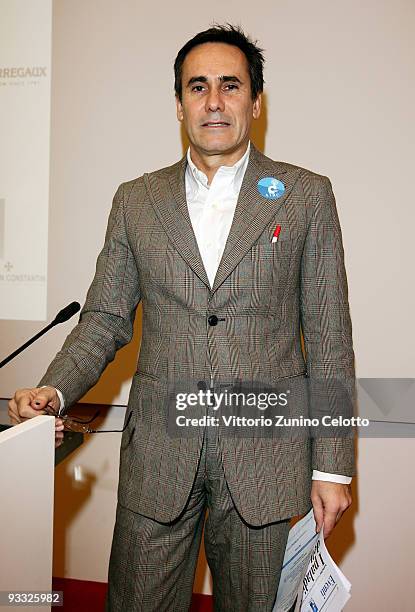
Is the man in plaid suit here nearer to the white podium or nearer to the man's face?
the man's face

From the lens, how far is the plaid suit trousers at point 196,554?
1572 mm

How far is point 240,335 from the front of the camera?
61.8 inches

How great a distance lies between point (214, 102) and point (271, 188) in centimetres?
23

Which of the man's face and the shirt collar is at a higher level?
Answer: the man's face

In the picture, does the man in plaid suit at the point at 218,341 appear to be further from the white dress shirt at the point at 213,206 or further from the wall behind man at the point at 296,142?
the wall behind man at the point at 296,142

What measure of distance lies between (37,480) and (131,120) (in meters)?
1.57

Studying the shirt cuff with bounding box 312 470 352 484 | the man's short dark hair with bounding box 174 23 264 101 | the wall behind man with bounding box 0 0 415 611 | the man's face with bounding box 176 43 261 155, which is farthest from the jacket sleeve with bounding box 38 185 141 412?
the wall behind man with bounding box 0 0 415 611

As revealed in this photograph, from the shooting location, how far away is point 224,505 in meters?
1.57

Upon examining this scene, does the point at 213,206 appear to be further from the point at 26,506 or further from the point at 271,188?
the point at 26,506

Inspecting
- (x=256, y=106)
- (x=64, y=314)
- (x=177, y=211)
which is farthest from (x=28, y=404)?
(x=256, y=106)

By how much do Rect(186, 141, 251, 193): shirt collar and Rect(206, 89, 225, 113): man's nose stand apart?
13cm

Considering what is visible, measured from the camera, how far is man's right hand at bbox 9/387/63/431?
1.37 meters

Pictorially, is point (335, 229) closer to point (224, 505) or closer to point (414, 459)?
point (224, 505)

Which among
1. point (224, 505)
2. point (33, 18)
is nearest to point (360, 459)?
point (224, 505)
